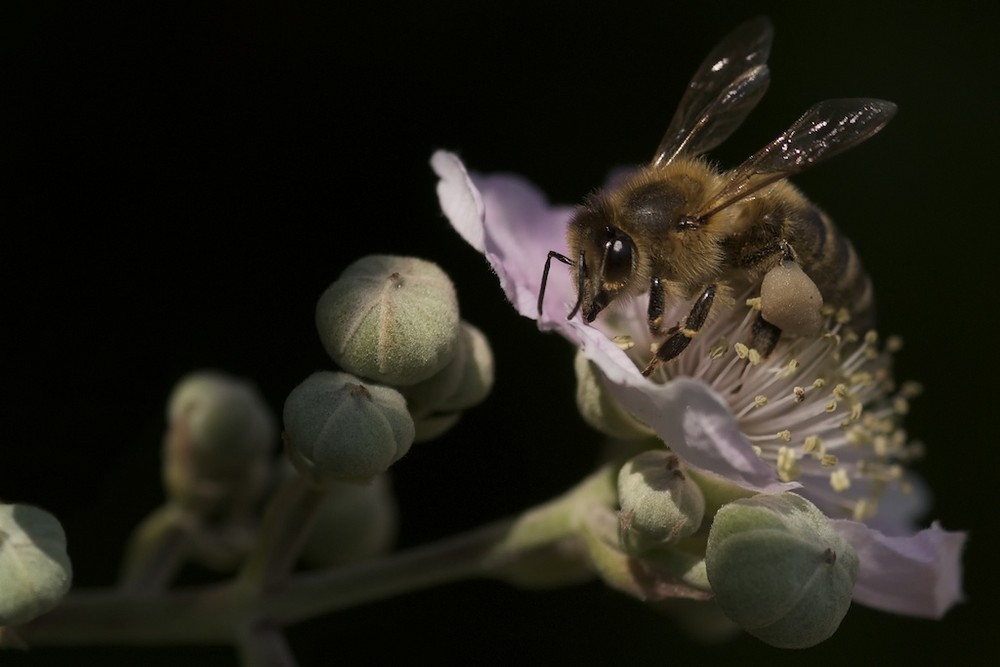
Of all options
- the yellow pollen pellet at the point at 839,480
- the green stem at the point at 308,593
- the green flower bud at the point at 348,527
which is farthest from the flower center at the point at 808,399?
the green flower bud at the point at 348,527

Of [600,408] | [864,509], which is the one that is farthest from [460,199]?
[864,509]

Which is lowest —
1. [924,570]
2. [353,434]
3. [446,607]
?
[446,607]

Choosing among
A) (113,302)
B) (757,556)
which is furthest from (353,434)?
(113,302)

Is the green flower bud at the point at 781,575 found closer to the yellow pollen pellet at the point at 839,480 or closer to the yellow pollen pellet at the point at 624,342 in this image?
the yellow pollen pellet at the point at 839,480

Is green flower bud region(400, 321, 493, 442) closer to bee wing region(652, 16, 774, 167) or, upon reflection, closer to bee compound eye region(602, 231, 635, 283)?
bee compound eye region(602, 231, 635, 283)

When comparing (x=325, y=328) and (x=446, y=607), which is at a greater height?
(x=325, y=328)

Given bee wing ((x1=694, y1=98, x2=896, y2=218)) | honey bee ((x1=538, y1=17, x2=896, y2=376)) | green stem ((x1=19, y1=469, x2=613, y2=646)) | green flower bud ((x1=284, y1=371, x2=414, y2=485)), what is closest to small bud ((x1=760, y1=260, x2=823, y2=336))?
honey bee ((x1=538, y1=17, x2=896, y2=376))

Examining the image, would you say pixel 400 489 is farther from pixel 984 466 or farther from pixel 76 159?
pixel 984 466
